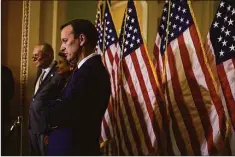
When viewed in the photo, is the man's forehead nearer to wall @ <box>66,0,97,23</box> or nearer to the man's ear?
the man's ear

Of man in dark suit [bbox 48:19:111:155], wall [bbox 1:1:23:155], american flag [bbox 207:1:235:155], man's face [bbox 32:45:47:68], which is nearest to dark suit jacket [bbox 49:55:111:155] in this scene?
man in dark suit [bbox 48:19:111:155]

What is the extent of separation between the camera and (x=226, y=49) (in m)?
1.99

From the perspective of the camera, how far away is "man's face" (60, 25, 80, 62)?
55.6 inches

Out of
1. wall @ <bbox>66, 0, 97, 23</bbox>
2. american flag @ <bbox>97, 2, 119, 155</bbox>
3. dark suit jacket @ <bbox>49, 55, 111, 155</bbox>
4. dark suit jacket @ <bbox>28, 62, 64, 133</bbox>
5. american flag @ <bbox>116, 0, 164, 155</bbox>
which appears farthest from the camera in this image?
wall @ <bbox>66, 0, 97, 23</bbox>

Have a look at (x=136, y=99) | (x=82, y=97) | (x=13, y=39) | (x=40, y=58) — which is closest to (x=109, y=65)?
(x=136, y=99)

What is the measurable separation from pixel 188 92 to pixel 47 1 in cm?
157

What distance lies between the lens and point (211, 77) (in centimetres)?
206

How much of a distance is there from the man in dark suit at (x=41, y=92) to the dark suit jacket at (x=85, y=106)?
1.17 ft

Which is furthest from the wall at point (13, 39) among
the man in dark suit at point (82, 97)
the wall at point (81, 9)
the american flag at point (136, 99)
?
the man in dark suit at point (82, 97)

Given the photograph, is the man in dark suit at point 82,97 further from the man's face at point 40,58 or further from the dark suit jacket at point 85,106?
the man's face at point 40,58

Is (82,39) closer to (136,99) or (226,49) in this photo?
(226,49)

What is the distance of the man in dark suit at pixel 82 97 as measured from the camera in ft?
4.37

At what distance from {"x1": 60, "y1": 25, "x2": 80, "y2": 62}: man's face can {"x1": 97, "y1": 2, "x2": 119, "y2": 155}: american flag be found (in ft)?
3.84

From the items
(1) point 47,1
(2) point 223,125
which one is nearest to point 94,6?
(1) point 47,1
